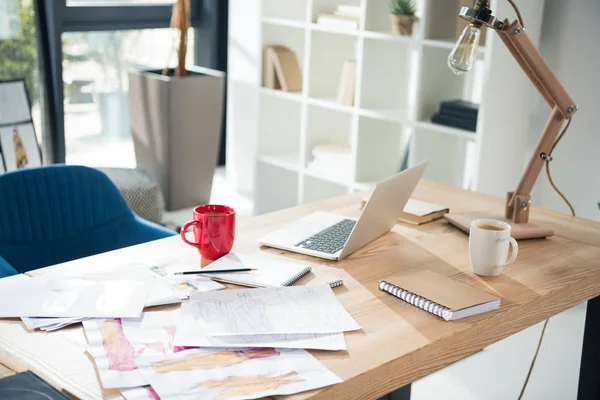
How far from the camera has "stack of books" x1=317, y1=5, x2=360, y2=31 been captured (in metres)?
3.70

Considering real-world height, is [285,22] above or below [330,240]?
above

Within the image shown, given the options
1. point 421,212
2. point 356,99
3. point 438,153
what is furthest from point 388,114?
point 421,212

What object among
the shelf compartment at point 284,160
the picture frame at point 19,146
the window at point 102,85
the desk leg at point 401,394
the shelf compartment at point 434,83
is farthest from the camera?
the window at point 102,85

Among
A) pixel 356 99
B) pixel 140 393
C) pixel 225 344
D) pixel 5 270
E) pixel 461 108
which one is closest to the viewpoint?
pixel 140 393

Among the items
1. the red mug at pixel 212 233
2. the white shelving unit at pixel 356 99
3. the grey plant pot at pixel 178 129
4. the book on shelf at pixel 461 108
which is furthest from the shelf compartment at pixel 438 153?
the red mug at pixel 212 233

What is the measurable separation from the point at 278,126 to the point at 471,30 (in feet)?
8.70

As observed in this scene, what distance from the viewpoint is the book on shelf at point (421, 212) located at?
2027 mm

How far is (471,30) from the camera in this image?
1758 millimetres

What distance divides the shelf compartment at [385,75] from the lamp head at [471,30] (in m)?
1.86

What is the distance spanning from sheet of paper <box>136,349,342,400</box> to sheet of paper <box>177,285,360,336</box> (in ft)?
0.23

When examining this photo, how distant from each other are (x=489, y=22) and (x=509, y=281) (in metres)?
0.58

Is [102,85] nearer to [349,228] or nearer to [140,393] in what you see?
[349,228]

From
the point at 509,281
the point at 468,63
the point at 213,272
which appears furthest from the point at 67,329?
the point at 468,63

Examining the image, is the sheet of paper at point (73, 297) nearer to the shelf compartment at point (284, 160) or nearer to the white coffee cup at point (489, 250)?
the white coffee cup at point (489, 250)
